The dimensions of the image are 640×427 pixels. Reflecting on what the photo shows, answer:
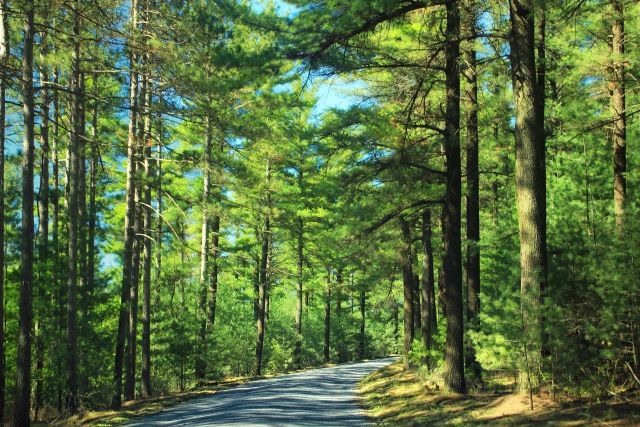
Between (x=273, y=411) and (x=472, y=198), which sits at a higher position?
(x=472, y=198)

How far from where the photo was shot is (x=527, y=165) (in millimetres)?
8398

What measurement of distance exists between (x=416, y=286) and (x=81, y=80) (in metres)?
22.8

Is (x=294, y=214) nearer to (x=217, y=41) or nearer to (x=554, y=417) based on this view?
(x=217, y=41)

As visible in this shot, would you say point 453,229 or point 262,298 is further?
point 262,298

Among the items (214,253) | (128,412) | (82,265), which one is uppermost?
(214,253)

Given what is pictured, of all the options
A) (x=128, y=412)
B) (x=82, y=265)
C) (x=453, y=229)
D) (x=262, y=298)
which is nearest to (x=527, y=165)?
(x=453, y=229)

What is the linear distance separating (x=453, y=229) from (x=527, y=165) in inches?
141

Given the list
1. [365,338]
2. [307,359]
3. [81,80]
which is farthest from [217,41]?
[365,338]

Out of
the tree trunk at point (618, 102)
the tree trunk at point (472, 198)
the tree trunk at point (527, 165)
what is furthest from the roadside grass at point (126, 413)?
the tree trunk at point (618, 102)

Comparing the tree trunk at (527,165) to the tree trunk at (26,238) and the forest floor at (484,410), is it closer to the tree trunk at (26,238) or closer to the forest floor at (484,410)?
the forest floor at (484,410)

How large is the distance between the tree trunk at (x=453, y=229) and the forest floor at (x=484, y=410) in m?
0.64

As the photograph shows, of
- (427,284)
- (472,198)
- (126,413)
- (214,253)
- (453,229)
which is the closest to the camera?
(453,229)

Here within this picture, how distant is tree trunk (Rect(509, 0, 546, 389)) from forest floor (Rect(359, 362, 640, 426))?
56 cm

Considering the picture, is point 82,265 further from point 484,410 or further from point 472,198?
point 484,410
